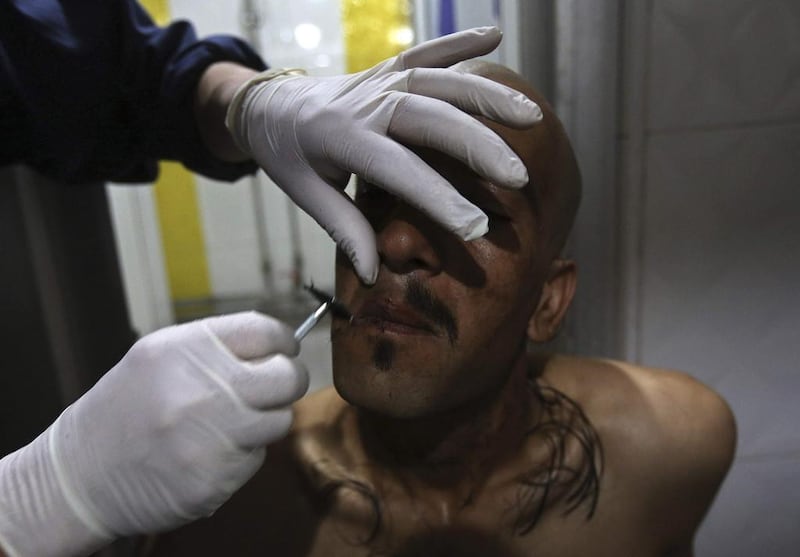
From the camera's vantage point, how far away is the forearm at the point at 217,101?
1.12 metres

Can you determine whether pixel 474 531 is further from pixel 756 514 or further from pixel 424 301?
pixel 756 514

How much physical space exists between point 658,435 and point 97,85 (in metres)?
1.15

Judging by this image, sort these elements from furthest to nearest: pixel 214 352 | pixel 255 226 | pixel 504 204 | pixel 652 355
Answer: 1. pixel 255 226
2. pixel 652 355
3. pixel 504 204
4. pixel 214 352

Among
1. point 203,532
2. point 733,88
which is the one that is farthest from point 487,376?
point 733,88

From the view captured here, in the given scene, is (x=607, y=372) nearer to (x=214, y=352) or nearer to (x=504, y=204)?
(x=504, y=204)

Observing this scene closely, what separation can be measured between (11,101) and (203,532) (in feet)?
2.67

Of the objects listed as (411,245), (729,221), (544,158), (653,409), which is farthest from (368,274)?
(729,221)

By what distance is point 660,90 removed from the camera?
3.46 ft

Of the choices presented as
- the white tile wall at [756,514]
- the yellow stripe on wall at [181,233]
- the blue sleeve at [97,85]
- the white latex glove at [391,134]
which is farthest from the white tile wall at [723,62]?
the yellow stripe on wall at [181,233]

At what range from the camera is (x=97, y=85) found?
116cm

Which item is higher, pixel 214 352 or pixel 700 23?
pixel 700 23

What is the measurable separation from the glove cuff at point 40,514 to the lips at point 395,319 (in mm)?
342

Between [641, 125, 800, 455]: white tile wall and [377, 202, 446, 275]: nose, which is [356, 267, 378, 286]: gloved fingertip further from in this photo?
[641, 125, 800, 455]: white tile wall

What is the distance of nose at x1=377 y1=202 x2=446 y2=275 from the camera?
69cm
